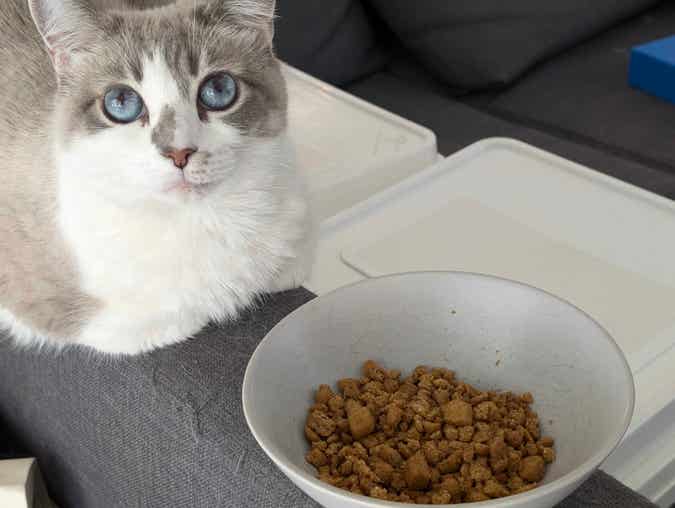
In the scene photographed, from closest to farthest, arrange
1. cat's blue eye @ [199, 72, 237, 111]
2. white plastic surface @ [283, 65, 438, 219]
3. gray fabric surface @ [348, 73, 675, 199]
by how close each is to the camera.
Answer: cat's blue eye @ [199, 72, 237, 111], white plastic surface @ [283, 65, 438, 219], gray fabric surface @ [348, 73, 675, 199]

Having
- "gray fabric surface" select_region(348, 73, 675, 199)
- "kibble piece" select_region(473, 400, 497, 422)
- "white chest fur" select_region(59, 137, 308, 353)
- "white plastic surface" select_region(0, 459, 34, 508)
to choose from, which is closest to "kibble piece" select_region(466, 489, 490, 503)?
"kibble piece" select_region(473, 400, 497, 422)

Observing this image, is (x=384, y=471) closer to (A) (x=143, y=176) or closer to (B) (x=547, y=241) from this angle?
(A) (x=143, y=176)

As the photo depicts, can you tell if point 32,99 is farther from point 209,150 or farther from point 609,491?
point 609,491

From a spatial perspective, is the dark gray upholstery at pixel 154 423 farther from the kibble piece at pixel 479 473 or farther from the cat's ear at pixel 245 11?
the cat's ear at pixel 245 11

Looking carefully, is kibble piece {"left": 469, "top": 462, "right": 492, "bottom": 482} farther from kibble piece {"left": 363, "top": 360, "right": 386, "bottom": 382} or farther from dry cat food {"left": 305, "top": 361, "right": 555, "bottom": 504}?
kibble piece {"left": 363, "top": 360, "right": 386, "bottom": 382}

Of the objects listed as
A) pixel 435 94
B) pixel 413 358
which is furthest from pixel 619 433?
pixel 435 94

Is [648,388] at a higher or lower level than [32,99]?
lower

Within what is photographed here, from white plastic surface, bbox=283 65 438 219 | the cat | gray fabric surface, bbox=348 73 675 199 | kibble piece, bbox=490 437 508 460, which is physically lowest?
gray fabric surface, bbox=348 73 675 199

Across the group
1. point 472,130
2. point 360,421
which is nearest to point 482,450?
point 360,421
